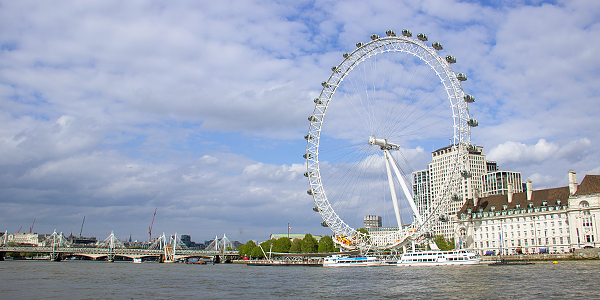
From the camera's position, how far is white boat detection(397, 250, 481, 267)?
86812 mm

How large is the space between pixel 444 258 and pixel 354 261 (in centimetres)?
2159

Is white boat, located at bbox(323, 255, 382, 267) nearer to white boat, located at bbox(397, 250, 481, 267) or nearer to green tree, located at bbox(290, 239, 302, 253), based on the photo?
white boat, located at bbox(397, 250, 481, 267)

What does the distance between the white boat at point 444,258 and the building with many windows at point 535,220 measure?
95.9 ft

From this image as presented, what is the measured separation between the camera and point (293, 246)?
16538 centimetres

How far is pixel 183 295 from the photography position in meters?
40.5

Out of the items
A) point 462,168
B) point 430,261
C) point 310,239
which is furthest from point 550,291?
point 310,239

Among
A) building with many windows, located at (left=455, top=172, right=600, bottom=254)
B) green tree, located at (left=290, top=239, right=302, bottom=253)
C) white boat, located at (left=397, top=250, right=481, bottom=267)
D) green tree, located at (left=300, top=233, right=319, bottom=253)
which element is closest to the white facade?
building with many windows, located at (left=455, top=172, right=600, bottom=254)

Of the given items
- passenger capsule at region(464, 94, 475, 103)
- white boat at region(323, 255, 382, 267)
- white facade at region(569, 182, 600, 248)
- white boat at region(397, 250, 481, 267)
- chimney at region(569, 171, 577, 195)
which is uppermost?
passenger capsule at region(464, 94, 475, 103)

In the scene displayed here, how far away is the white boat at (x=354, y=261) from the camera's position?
328ft

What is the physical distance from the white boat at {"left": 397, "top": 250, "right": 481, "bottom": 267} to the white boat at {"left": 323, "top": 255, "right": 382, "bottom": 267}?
9.79 metres

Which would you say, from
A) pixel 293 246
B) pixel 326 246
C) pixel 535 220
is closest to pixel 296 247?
pixel 293 246

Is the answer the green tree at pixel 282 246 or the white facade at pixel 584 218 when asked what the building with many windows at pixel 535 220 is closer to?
the white facade at pixel 584 218

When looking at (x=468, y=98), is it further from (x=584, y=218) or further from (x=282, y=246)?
(x=282, y=246)

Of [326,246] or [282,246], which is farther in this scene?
[282,246]
